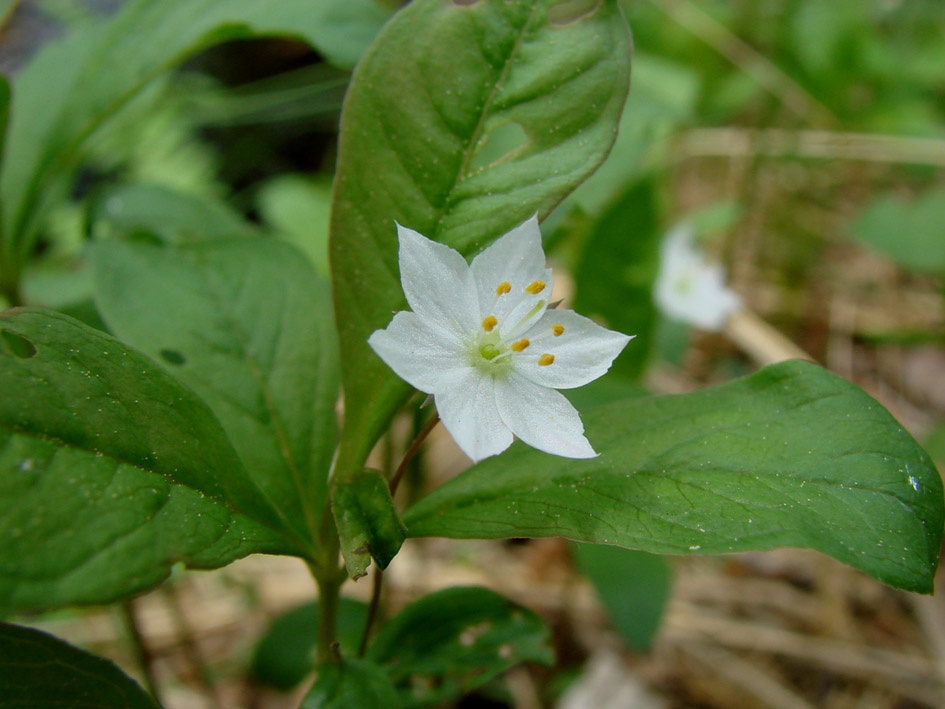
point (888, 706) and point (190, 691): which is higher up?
point (190, 691)

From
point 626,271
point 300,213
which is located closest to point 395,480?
point 626,271

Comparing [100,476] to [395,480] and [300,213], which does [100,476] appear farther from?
[300,213]

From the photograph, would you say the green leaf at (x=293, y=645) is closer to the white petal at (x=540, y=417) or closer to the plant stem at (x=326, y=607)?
the plant stem at (x=326, y=607)

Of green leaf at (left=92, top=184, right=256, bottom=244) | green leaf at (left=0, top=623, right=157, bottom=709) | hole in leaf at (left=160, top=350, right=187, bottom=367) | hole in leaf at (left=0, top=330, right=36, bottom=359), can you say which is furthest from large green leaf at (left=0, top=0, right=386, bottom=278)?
green leaf at (left=0, top=623, right=157, bottom=709)

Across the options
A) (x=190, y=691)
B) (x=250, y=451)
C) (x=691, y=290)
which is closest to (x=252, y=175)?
(x=691, y=290)

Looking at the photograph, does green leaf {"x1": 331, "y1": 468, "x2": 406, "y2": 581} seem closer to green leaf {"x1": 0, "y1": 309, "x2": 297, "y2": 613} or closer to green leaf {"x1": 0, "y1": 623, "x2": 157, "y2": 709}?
green leaf {"x1": 0, "y1": 309, "x2": 297, "y2": 613}

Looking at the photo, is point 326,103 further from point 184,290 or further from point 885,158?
point 184,290
